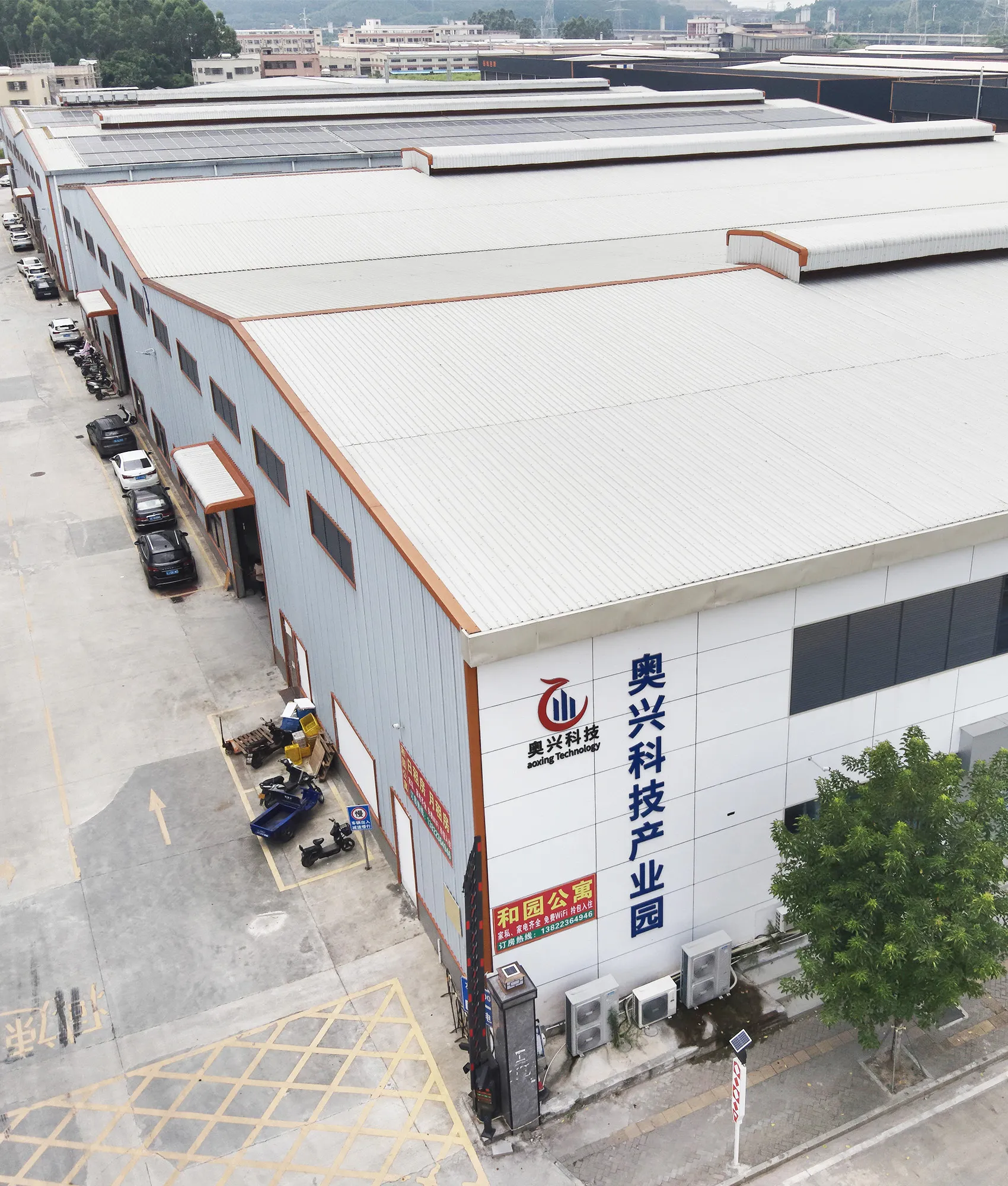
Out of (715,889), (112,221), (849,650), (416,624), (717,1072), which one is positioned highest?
(112,221)

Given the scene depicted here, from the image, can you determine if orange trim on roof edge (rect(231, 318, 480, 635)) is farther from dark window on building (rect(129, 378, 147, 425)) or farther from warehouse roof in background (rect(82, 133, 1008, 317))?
dark window on building (rect(129, 378, 147, 425))

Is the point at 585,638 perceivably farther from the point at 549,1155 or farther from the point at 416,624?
the point at 549,1155

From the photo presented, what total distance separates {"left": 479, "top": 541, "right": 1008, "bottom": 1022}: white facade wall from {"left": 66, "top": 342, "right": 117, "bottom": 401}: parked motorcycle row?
127 ft

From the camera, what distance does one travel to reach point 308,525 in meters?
22.8

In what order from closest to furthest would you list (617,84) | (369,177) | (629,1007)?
(629,1007), (369,177), (617,84)

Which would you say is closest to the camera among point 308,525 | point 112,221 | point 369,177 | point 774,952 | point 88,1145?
point 88,1145

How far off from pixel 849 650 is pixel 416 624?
7.33m

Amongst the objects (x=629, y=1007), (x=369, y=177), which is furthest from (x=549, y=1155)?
(x=369, y=177)

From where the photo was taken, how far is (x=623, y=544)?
1712cm

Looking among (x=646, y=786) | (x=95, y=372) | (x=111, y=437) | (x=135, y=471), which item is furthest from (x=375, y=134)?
(x=646, y=786)

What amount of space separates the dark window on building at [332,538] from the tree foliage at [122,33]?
521 feet

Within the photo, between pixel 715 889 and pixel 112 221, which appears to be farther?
pixel 112 221

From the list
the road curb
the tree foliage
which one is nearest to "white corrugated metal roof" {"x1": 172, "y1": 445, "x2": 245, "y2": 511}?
the road curb

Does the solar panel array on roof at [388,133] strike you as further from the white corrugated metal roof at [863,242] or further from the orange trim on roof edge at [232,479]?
the orange trim on roof edge at [232,479]
